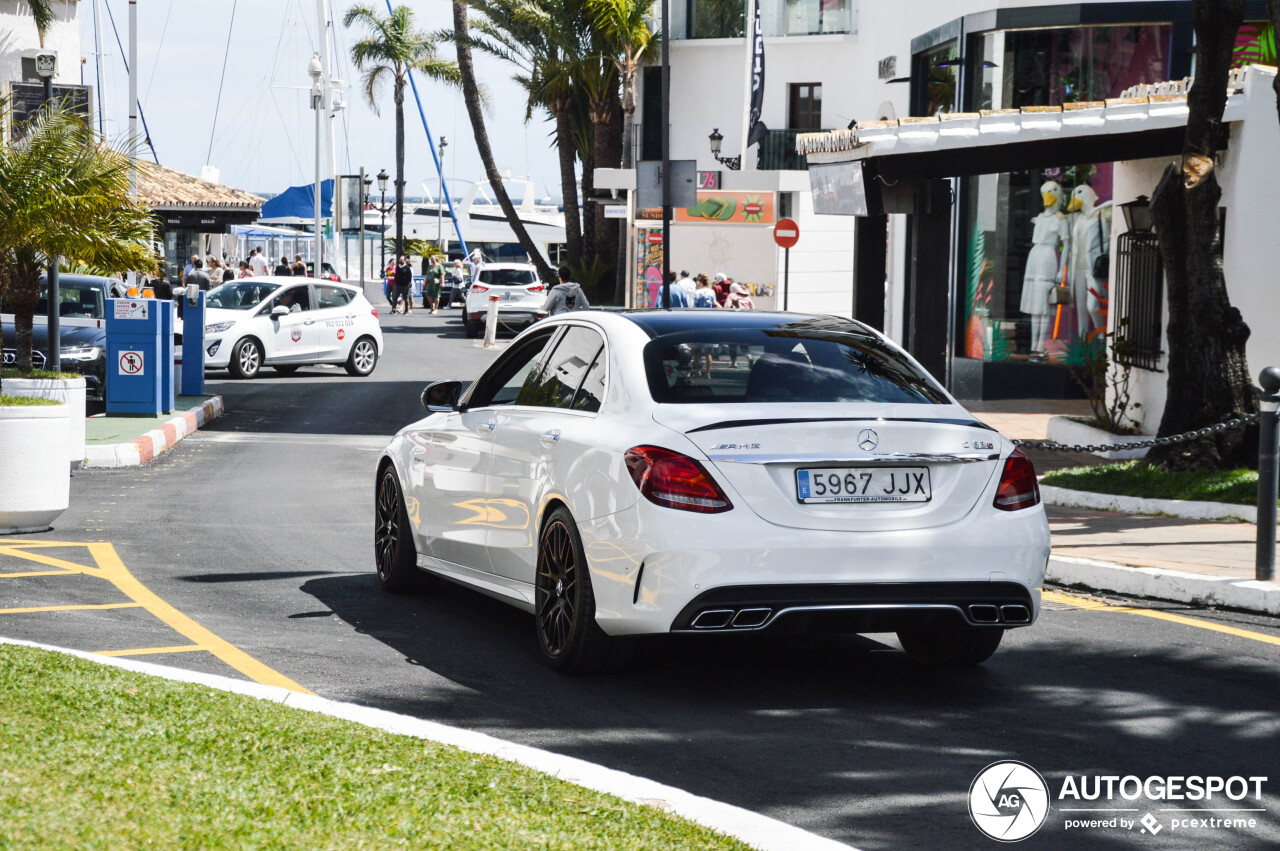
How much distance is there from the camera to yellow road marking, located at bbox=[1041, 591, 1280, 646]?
7633 mm

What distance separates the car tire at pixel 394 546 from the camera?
8.41m

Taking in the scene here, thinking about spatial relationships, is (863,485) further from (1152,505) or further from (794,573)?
(1152,505)

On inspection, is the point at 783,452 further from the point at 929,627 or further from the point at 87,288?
the point at 87,288

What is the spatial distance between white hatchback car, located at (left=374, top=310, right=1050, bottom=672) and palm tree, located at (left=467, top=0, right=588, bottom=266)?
39621 mm

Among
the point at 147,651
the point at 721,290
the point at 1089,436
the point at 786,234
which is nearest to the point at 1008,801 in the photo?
the point at 147,651

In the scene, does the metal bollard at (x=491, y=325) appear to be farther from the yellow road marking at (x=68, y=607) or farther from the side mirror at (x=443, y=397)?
the yellow road marking at (x=68, y=607)

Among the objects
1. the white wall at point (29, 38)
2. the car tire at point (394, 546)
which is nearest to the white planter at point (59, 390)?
the car tire at point (394, 546)

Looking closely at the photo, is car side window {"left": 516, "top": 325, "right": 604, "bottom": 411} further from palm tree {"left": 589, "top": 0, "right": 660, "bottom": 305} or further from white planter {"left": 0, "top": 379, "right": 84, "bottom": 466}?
palm tree {"left": 589, "top": 0, "right": 660, "bottom": 305}

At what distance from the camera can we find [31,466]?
34.8ft

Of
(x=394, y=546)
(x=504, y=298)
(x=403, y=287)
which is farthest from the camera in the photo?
(x=403, y=287)

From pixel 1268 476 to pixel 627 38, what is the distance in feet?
125

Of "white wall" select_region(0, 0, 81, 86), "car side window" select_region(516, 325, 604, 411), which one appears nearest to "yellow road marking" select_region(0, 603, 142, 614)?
"car side window" select_region(516, 325, 604, 411)

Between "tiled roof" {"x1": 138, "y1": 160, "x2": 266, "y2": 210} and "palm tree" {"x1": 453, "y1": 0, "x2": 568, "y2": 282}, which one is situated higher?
"palm tree" {"x1": 453, "y1": 0, "x2": 568, "y2": 282}

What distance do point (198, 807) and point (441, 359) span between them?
29018 mm
